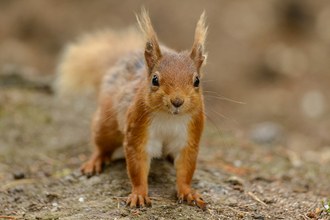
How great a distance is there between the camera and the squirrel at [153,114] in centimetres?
247

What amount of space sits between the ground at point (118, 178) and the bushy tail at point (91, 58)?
699mm

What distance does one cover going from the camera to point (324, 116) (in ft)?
23.3

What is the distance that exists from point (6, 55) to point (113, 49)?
16.4ft

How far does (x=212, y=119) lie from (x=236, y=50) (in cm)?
215

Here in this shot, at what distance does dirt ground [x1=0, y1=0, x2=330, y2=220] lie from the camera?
282 centimetres

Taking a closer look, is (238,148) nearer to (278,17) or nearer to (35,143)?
(35,143)

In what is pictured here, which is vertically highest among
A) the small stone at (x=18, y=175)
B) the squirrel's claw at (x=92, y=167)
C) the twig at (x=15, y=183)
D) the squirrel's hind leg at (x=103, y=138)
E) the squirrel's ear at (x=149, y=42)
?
the squirrel's ear at (x=149, y=42)

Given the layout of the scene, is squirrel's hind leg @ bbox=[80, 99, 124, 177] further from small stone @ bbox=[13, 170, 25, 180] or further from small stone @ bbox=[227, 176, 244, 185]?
small stone @ bbox=[227, 176, 244, 185]

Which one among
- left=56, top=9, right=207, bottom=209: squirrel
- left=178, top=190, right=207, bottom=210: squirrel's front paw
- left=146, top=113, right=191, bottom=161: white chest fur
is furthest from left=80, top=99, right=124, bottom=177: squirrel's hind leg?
left=178, top=190, right=207, bottom=210: squirrel's front paw

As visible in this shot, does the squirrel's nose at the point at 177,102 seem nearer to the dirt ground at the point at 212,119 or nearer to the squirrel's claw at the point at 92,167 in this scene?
the dirt ground at the point at 212,119

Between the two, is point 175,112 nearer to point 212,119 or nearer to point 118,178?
point 118,178

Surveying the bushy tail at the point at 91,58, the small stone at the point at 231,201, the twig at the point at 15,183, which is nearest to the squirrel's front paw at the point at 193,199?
the small stone at the point at 231,201

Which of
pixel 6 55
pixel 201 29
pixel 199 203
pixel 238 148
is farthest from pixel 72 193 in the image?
pixel 6 55

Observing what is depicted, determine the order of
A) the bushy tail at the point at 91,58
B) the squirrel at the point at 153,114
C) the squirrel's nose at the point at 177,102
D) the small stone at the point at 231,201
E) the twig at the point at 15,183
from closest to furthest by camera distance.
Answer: the squirrel's nose at the point at 177,102, the squirrel at the point at 153,114, the small stone at the point at 231,201, the twig at the point at 15,183, the bushy tail at the point at 91,58
